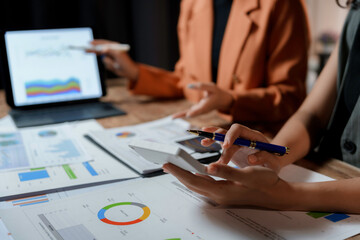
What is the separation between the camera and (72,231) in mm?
546

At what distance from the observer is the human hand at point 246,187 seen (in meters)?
0.56

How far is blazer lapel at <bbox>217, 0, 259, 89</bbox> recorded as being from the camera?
1229 mm

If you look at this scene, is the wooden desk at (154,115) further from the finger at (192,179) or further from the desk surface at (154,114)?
the finger at (192,179)

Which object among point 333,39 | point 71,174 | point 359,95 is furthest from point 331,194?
point 333,39

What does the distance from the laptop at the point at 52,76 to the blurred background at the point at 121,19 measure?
62cm

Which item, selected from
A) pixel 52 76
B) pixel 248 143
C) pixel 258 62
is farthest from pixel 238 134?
pixel 52 76

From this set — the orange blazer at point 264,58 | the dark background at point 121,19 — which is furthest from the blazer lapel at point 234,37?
the dark background at point 121,19

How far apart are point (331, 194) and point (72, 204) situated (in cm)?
42

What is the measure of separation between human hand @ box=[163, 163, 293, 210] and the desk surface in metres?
0.21

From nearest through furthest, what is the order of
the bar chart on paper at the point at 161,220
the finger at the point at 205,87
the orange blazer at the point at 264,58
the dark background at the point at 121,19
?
the bar chart on paper at the point at 161,220 < the finger at the point at 205,87 < the orange blazer at the point at 264,58 < the dark background at the point at 121,19

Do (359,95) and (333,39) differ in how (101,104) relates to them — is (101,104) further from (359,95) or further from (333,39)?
(333,39)

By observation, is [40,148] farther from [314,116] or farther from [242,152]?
[314,116]

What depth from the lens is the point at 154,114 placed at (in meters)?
1.24

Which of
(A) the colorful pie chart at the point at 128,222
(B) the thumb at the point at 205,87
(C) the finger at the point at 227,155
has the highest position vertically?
(B) the thumb at the point at 205,87
